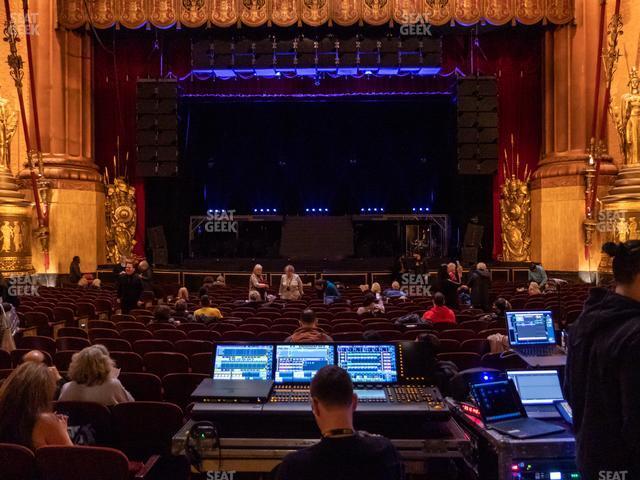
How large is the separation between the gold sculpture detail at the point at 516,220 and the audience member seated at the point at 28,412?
18593 millimetres

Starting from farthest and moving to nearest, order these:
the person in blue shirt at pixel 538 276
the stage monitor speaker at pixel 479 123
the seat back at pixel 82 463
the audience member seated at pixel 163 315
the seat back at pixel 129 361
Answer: the stage monitor speaker at pixel 479 123, the person in blue shirt at pixel 538 276, the audience member seated at pixel 163 315, the seat back at pixel 129 361, the seat back at pixel 82 463

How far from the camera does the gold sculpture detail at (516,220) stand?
20109mm

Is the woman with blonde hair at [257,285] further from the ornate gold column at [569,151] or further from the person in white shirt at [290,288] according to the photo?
the ornate gold column at [569,151]

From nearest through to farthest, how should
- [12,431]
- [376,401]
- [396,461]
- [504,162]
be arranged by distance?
[396,461] < [12,431] < [376,401] < [504,162]

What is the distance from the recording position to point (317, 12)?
61.3ft

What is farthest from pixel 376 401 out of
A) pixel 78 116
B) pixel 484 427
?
pixel 78 116

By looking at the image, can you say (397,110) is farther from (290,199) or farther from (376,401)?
(376,401)

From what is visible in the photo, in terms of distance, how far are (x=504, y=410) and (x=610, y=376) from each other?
3.40ft

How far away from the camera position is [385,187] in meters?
25.7

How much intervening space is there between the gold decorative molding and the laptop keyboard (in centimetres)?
1508

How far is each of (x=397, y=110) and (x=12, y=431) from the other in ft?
76.3

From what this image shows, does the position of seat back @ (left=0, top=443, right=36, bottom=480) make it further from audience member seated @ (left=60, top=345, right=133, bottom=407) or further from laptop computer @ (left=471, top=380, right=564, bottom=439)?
laptop computer @ (left=471, top=380, right=564, bottom=439)

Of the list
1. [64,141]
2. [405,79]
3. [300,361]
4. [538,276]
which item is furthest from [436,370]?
[405,79]

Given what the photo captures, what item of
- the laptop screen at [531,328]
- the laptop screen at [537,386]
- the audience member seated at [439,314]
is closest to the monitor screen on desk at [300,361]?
the laptop screen at [537,386]
